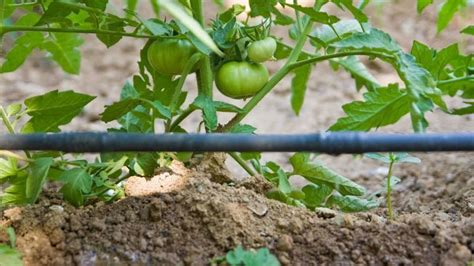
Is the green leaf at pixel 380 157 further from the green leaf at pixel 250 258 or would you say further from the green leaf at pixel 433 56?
the green leaf at pixel 250 258

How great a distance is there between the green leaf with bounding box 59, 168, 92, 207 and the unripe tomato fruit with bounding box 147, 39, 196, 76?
25 centimetres

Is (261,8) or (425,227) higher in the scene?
(261,8)

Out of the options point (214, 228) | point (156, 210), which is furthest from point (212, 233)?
point (156, 210)

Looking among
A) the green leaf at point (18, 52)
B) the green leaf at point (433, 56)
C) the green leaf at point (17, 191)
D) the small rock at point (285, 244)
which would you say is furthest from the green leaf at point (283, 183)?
the green leaf at point (18, 52)

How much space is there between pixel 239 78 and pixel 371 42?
0.84 feet

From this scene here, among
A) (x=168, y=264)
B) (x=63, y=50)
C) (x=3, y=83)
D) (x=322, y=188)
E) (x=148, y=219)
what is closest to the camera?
(x=168, y=264)

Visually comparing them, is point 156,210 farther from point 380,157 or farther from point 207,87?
point 380,157

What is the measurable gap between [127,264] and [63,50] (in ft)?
2.52

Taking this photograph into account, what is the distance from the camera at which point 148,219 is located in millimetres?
1305

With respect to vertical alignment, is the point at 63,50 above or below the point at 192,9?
below

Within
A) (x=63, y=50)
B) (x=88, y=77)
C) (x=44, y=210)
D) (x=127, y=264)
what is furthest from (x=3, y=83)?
(x=127, y=264)

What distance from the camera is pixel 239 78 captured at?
1.38 meters

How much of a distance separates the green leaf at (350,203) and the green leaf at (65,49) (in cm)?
72

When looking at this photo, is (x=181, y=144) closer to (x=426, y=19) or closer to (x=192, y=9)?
(x=192, y=9)
